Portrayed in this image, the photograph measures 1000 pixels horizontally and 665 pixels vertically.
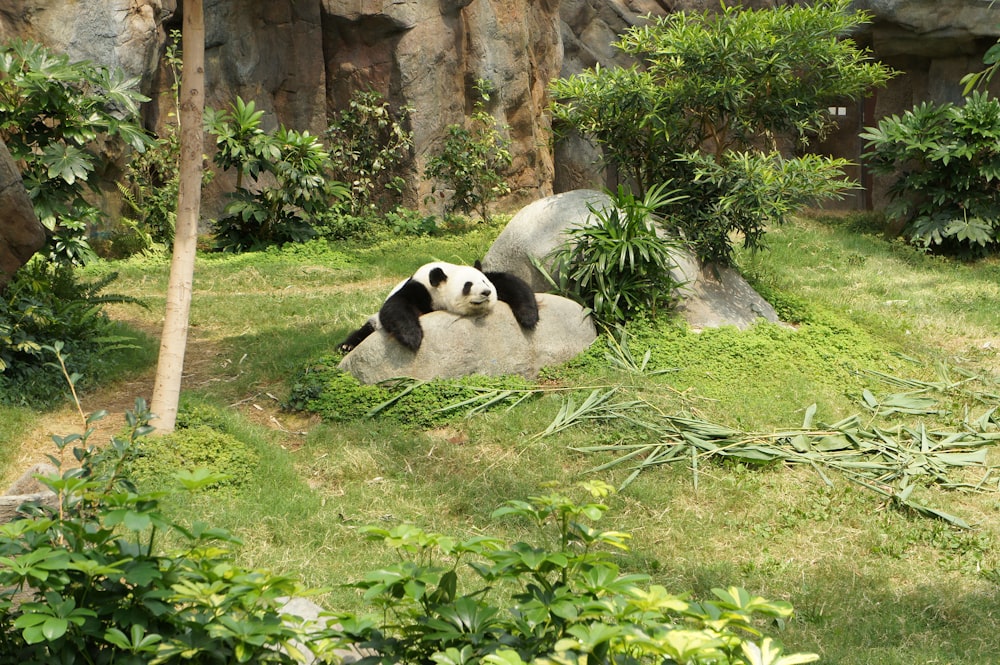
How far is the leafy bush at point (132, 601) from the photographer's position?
7.35 feet

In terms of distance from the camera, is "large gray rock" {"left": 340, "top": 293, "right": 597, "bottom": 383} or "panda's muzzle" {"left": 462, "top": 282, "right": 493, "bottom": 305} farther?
"panda's muzzle" {"left": 462, "top": 282, "right": 493, "bottom": 305}

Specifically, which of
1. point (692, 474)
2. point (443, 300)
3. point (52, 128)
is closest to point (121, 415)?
point (443, 300)

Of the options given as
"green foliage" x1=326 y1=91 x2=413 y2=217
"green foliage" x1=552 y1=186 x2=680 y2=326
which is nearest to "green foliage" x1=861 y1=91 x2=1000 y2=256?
"green foliage" x1=552 y1=186 x2=680 y2=326

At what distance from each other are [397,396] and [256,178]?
701 cm

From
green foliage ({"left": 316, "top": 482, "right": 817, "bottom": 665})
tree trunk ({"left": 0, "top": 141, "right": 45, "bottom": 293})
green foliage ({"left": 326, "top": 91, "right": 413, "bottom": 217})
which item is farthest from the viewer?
green foliage ({"left": 326, "top": 91, "right": 413, "bottom": 217})

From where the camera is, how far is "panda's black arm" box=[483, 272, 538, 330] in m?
7.77

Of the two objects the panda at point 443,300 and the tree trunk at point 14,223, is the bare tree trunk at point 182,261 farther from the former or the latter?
the panda at point 443,300

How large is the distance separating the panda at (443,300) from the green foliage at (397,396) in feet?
1.21

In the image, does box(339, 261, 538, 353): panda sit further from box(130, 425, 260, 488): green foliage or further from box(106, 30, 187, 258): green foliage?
box(106, 30, 187, 258): green foliage

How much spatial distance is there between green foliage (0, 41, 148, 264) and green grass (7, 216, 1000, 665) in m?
1.62

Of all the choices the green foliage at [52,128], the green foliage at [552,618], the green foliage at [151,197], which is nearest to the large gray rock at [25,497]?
the green foliage at [552,618]

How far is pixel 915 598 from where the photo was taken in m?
4.70

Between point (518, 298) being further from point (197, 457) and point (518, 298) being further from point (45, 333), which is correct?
point (45, 333)

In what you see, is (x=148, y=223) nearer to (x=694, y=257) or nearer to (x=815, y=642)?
(x=694, y=257)
